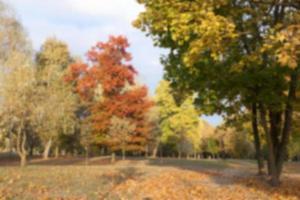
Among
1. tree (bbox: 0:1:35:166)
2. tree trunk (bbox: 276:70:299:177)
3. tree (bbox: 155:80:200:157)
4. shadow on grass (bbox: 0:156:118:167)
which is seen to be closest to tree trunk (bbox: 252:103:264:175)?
tree trunk (bbox: 276:70:299:177)

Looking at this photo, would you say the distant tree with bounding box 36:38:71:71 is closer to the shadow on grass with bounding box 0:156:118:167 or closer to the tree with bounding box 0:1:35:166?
the shadow on grass with bounding box 0:156:118:167

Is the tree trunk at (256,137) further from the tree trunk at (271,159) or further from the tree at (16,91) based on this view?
the tree at (16,91)

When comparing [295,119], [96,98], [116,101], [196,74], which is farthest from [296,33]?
[96,98]

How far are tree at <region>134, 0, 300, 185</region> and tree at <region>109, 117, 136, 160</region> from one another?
22.3 metres

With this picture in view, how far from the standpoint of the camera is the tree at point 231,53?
35.3ft

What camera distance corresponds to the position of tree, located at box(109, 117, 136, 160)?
1778 inches

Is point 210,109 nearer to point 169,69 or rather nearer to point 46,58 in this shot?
point 169,69

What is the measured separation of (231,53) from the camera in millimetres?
16766

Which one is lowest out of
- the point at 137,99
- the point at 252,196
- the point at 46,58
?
the point at 252,196

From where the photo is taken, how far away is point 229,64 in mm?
17062

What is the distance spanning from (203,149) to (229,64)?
8422 cm

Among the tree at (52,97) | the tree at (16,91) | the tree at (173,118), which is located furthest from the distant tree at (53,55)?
the tree at (173,118)

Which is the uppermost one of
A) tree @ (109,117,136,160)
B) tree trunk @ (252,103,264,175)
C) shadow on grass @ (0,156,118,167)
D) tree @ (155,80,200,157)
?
tree @ (155,80,200,157)

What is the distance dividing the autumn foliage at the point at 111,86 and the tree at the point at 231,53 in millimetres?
24333
